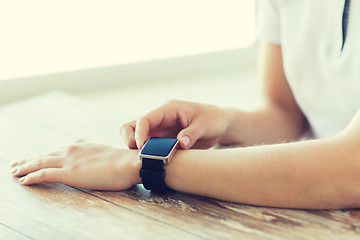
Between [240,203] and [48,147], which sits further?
[48,147]

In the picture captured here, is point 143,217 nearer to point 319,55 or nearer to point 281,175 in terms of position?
point 281,175

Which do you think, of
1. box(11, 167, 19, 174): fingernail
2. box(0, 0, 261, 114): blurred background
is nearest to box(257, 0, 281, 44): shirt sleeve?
box(0, 0, 261, 114): blurred background

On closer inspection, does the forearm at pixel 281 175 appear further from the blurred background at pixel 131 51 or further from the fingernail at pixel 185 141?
the blurred background at pixel 131 51

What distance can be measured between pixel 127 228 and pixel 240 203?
224 mm

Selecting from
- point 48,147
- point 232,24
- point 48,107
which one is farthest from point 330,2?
point 232,24

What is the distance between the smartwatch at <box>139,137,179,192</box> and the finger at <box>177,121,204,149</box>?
0.04 m

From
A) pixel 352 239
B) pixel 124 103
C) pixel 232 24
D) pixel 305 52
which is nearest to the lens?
pixel 352 239

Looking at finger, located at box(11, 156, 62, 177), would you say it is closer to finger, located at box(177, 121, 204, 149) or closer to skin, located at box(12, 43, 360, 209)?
skin, located at box(12, 43, 360, 209)

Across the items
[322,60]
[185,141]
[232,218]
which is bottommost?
[232,218]

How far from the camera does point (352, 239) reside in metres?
0.72

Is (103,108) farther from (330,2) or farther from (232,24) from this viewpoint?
(232,24)

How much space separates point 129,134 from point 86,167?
0.12 meters

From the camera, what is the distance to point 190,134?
38.3 inches

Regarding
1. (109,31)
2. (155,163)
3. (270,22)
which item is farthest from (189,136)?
(109,31)
